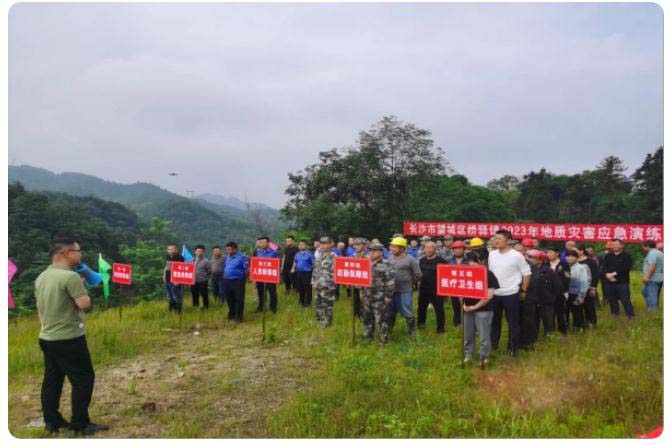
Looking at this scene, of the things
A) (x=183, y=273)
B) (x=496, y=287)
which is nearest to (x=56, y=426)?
(x=496, y=287)

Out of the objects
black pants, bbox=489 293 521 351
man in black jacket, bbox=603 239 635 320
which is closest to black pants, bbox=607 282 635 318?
man in black jacket, bbox=603 239 635 320

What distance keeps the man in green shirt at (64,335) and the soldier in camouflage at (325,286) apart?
4806mm

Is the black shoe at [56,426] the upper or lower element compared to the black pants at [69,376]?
lower

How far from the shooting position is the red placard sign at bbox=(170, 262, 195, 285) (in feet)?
31.6

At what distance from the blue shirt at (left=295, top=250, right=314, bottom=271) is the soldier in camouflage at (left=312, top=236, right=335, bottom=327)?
2013 millimetres

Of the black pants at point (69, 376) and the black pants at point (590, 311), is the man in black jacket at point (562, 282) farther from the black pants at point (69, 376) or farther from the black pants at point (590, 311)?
the black pants at point (69, 376)

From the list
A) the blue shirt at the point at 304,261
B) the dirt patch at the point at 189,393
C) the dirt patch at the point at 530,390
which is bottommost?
the dirt patch at the point at 189,393

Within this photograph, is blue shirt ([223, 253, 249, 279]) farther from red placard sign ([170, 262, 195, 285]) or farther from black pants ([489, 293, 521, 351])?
black pants ([489, 293, 521, 351])

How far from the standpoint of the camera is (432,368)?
6035 millimetres

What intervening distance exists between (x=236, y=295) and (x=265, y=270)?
1.31 metres

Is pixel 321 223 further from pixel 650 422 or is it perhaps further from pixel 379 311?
pixel 650 422

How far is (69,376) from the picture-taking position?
4.51 meters

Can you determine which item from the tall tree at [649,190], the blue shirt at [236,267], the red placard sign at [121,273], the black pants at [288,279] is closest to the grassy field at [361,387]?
the blue shirt at [236,267]

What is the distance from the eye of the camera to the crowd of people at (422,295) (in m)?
4.48
